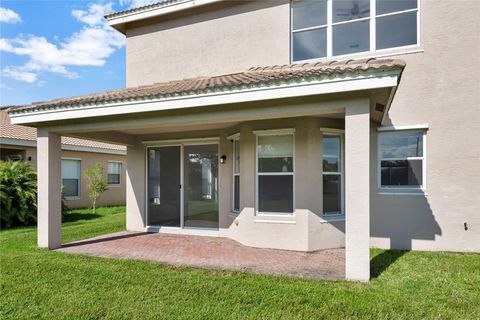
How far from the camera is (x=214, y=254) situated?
27.8ft

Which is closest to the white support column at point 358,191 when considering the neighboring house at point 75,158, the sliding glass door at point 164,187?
the sliding glass door at point 164,187

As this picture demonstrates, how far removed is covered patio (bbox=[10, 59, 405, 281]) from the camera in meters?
6.23

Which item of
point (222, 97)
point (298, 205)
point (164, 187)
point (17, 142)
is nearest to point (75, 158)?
point (17, 142)

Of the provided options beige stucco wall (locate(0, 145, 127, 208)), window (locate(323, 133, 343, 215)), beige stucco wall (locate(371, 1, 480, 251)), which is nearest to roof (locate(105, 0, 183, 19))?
window (locate(323, 133, 343, 215))

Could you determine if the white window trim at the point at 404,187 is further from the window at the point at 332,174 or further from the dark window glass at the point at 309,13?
the dark window glass at the point at 309,13

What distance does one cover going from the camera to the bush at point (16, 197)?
527 inches

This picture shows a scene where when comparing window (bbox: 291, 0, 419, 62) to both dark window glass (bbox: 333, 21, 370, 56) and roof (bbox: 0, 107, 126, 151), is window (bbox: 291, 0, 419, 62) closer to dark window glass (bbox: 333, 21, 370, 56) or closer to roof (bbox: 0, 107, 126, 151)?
dark window glass (bbox: 333, 21, 370, 56)

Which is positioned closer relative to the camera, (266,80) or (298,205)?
(266,80)

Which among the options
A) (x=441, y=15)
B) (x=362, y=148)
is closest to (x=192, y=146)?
(x=362, y=148)

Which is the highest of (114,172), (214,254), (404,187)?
(114,172)

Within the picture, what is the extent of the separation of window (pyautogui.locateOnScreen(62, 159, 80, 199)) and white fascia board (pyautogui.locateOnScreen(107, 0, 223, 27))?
1023cm

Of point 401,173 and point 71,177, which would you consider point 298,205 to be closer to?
point 401,173

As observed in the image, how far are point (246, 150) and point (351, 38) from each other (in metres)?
4.65

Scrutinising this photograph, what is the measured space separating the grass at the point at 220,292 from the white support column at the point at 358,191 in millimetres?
397
